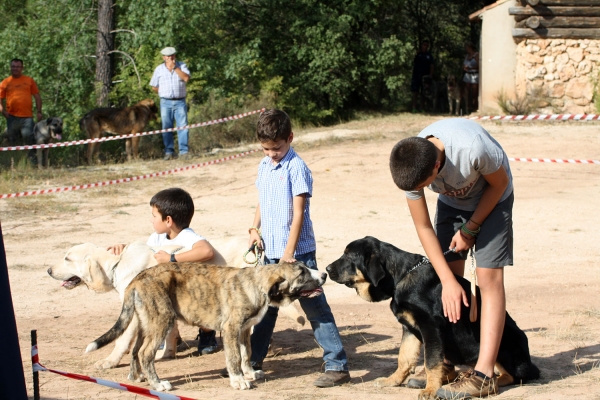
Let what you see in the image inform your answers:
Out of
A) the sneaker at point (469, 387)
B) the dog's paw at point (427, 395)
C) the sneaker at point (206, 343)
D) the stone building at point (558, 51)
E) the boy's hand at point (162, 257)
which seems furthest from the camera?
the stone building at point (558, 51)

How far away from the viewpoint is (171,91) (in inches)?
662

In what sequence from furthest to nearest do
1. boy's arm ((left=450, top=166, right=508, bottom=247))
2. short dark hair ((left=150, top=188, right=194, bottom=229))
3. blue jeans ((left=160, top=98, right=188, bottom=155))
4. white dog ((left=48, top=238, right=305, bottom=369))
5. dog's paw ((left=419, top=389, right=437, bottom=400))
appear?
blue jeans ((left=160, top=98, right=188, bottom=155)) → short dark hair ((left=150, top=188, right=194, bottom=229)) → white dog ((left=48, top=238, right=305, bottom=369)) → dog's paw ((left=419, top=389, right=437, bottom=400)) → boy's arm ((left=450, top=166, right=508, bottom=247))

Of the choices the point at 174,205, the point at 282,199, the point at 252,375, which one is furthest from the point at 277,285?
the point at 174,205

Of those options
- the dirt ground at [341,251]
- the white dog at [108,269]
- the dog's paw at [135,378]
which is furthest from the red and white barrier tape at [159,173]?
the dog's paw at [135,378]

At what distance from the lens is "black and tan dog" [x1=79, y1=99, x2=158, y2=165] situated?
17516 millimetres

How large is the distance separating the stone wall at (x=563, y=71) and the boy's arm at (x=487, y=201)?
54.5 feet

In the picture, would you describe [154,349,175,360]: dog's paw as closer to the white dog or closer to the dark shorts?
the white dog

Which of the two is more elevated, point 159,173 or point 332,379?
point 159,173

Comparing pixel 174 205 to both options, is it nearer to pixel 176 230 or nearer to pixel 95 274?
pixel 176 230

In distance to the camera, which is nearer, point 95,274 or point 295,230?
point 295,230

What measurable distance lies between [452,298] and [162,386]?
2.14 metres

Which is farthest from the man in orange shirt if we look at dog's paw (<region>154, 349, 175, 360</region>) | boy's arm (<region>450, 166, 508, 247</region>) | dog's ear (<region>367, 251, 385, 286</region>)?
boy's arm (<region>450, 166, 508, 247</region>)

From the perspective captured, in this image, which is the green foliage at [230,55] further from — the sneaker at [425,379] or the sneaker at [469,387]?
the sneaker at [469,387]

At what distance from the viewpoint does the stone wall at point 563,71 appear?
68.4 feet
